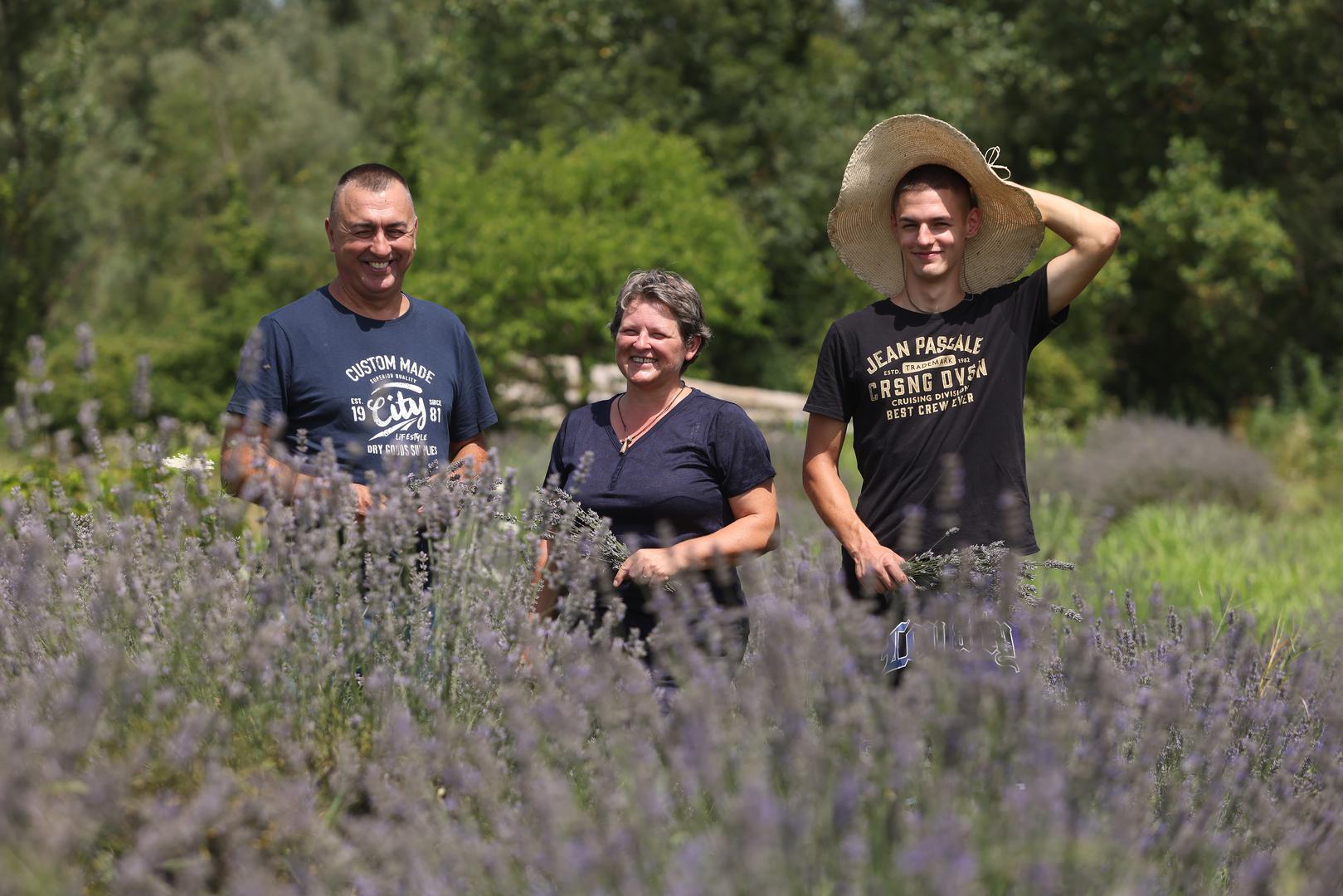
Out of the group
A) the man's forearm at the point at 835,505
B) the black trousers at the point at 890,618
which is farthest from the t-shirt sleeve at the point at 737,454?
the black trousers at the point at 890,618

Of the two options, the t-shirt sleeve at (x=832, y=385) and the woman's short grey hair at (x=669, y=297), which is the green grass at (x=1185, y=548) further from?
the woman's short grey hair at (x=669, y=297)

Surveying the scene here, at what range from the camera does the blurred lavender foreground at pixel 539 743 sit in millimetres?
1661

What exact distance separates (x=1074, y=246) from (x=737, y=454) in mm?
958

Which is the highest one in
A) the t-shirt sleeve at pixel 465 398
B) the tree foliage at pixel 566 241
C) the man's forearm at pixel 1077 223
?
the tree foliage at pixel 566 241

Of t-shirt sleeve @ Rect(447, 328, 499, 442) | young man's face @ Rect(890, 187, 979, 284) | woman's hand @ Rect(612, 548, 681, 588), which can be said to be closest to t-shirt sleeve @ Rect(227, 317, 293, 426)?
t-shirt sleeve @ Rect(447, 328, 499, 442)

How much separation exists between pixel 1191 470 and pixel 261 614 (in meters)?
8.63

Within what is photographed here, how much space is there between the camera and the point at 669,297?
3.09 m

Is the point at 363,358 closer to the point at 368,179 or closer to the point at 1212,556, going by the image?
the point at 368,179

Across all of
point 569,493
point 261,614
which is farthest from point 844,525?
point 261,614

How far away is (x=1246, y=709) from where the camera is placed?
103 inches

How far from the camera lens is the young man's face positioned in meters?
3.06

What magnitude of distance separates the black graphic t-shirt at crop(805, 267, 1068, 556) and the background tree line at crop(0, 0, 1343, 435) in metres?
8.95

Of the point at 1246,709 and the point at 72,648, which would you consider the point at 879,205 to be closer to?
the point at 1246,709

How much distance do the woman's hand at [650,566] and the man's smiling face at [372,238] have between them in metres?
0.95
